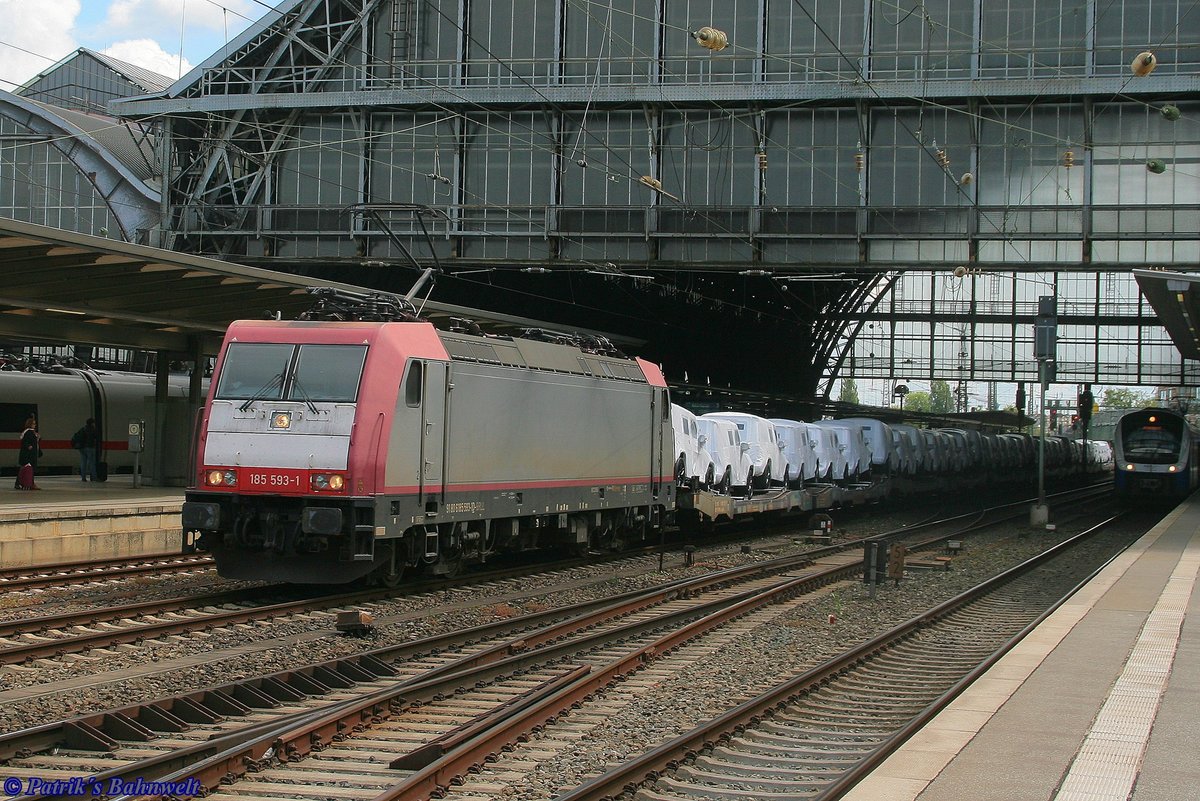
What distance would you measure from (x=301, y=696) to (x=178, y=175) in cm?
3212

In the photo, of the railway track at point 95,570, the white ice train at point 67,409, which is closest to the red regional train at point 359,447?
the railway track at point 95,570

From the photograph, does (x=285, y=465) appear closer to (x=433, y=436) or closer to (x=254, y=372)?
(x=254, y=372)

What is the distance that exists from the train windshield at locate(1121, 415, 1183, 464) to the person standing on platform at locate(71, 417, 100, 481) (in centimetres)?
3091

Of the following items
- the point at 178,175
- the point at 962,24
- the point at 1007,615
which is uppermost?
the point at 962,24

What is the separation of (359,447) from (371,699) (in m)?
5.20

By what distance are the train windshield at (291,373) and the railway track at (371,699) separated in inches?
132

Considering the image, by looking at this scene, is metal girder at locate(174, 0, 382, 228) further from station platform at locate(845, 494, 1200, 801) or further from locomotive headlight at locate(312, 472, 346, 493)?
station platform at locate(845, 494, 1200, 801)

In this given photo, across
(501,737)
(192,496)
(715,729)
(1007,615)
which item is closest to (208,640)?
(192,496)

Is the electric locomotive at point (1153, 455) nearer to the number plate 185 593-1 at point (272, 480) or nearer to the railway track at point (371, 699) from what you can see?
the railway track at point (371, 699)

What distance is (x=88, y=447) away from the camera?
2895 centimetres

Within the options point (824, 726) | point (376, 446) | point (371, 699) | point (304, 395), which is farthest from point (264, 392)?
point (824, 726)

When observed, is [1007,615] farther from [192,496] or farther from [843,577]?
[192,496]

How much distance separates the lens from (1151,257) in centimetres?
3281

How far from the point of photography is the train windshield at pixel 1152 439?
40.0m
